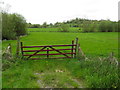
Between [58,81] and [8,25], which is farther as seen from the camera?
[8,25]

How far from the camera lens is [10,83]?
588cm

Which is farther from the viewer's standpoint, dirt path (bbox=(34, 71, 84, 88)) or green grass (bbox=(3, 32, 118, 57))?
green grass (bbox=(3, 32, 118, 57))

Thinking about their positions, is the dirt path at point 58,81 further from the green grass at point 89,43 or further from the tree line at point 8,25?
the tree line at point 8,25

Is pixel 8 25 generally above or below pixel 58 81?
above

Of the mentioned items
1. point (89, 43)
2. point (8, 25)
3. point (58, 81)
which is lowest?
point (58, 81)

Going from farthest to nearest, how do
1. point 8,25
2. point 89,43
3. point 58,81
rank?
point 8,25
point 89,43
point 58,81

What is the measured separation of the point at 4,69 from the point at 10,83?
7.03ft

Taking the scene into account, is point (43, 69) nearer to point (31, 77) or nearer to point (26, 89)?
point (31, 77)

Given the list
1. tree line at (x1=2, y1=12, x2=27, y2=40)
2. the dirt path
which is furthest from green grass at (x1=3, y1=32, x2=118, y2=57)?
the dirt path

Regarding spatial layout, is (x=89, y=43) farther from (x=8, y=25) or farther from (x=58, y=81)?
(x=8, y=25)

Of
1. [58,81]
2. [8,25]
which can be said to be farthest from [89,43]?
[8,25]

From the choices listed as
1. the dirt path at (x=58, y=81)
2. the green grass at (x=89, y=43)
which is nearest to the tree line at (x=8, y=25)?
the green grass at (x=89, y=43)

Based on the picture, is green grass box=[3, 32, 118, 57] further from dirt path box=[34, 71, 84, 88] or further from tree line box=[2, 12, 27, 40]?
dirt path box=[34, 71, 84, 88]

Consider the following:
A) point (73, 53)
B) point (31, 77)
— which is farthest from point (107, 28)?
point (31, 77)
